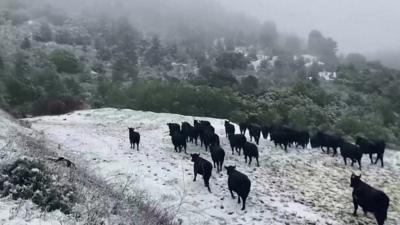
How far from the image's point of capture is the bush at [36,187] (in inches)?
429

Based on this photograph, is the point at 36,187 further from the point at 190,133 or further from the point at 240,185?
the point at 190,133

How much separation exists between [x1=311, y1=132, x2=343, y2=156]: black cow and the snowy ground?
970 millimetres

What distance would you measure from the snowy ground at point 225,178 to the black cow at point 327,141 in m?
0.97

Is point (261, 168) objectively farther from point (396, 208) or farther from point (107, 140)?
point (107, 140)

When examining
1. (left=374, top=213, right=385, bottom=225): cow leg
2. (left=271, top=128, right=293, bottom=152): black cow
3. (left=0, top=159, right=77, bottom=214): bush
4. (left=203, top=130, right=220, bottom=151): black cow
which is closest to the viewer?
(left=0, top=159, right=77, bottom=214): bush

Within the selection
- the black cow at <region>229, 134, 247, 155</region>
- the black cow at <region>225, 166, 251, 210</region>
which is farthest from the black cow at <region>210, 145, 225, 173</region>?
the black cow at <region>229, 134, 247, 155</region>

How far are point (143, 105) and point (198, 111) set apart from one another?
6.00m

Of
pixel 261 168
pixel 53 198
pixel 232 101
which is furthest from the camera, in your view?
pixel 232 101

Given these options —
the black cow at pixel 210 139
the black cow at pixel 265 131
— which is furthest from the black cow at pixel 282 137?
the black cow at pixel 210 139

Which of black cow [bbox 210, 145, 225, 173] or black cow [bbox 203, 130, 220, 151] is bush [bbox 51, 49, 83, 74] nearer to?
black cow [bbox 203, 130, 220, 151]

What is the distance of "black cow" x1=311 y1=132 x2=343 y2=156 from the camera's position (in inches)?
1045

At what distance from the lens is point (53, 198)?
36.1 ft

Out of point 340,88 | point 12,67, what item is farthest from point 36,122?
point 340,88

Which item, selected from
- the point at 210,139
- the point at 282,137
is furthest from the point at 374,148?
the point at 210,139
